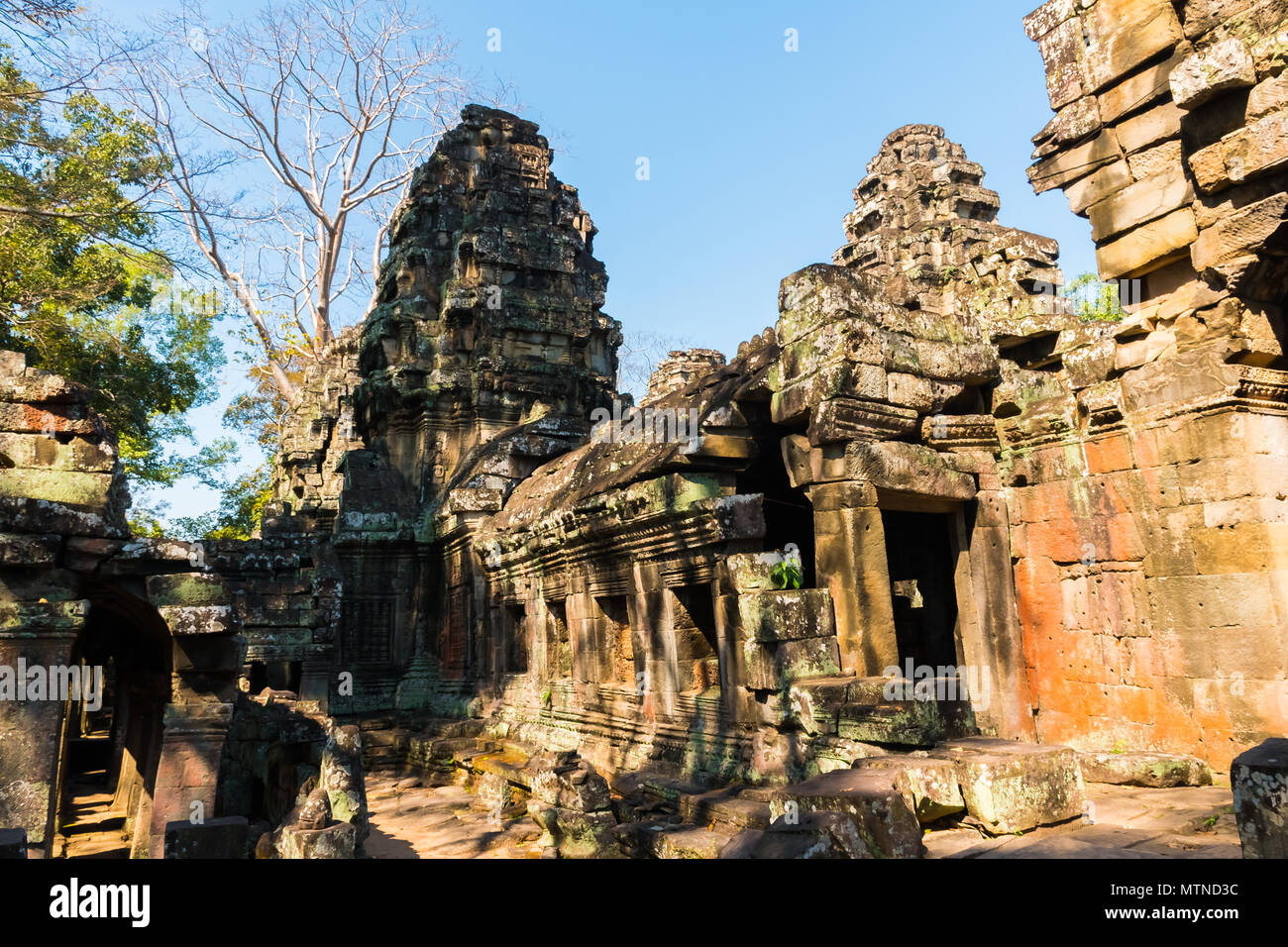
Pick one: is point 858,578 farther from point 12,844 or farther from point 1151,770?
point 12,844

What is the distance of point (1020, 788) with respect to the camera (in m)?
4.14

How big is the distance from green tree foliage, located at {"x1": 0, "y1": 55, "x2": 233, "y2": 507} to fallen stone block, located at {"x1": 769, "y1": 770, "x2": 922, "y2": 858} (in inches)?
513

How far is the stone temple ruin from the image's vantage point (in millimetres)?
5129

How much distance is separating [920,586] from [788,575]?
3.62m

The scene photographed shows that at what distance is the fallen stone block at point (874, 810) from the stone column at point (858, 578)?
2.22m

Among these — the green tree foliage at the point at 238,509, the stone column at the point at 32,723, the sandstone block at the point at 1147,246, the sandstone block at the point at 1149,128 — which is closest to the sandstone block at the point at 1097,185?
the sandstone block at the point at 1149,128

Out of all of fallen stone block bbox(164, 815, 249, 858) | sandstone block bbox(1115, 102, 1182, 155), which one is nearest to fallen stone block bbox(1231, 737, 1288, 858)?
fallen stone block bbox(164, 815, 249, 858)

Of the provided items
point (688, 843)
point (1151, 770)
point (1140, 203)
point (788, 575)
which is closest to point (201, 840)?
point (688, 843)

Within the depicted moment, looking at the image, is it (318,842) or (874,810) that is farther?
(318,842)

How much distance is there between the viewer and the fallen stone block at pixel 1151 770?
555 centimetres

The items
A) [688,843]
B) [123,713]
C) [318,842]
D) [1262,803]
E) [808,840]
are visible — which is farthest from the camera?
[123,713]

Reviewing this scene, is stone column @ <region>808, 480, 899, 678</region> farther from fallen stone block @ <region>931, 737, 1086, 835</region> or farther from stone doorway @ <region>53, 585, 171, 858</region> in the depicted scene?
stone doorway @ <region>53, 585, 171, 858</region>

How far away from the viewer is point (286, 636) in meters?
8.83
